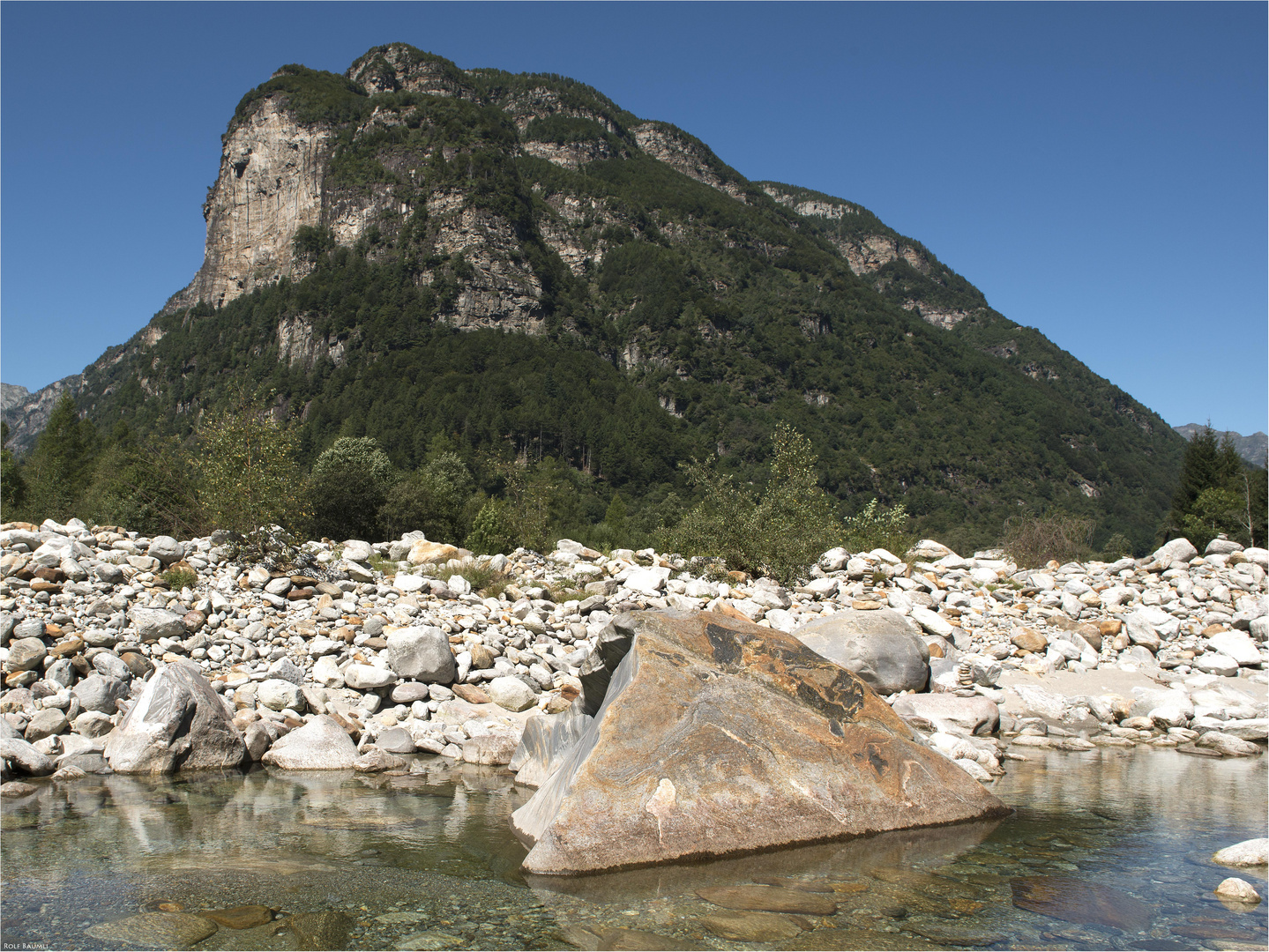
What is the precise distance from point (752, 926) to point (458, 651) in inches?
323

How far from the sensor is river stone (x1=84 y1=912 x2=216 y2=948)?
167 inches

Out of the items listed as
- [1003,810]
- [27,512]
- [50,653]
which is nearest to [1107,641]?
[1003,810]

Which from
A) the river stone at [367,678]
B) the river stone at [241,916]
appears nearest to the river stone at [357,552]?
the river stone at [367,678]

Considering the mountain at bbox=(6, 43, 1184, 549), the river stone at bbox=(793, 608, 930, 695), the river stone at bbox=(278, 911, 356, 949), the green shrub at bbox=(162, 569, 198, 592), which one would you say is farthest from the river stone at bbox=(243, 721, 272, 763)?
the mountain at bbox=(6, 43, 1184, 549)

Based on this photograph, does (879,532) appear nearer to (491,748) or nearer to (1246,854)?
(491,748)

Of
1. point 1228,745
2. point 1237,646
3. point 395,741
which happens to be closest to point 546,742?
point 395,741

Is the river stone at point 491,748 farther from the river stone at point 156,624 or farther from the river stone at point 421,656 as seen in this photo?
the river stone at point 156,624

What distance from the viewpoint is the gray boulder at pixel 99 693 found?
9.40m

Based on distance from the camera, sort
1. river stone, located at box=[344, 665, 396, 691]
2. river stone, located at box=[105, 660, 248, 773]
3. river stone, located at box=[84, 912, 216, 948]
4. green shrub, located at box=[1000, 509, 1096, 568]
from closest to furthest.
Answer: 1. river stone, located at box=[84, 912, 216, 948]
2. river stone, located at box=[105, 660, 248, 773]
3. river stone, located at box=[344, 665, 396, 691]
4. green shrub, located at box=[1000, 509, 1096, 568]

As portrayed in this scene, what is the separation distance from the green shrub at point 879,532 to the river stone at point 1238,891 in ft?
68.2

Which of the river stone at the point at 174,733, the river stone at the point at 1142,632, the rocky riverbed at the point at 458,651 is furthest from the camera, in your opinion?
the river stone at the point at 1142,632

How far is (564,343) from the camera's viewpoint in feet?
431

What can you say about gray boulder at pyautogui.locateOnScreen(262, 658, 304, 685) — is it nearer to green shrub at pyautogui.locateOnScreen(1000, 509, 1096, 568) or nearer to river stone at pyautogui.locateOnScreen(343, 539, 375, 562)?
river stone at pyautogui.locateOnScreen(343, 539, 375, 562)

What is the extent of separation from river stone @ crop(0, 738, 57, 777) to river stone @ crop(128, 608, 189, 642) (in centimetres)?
323
